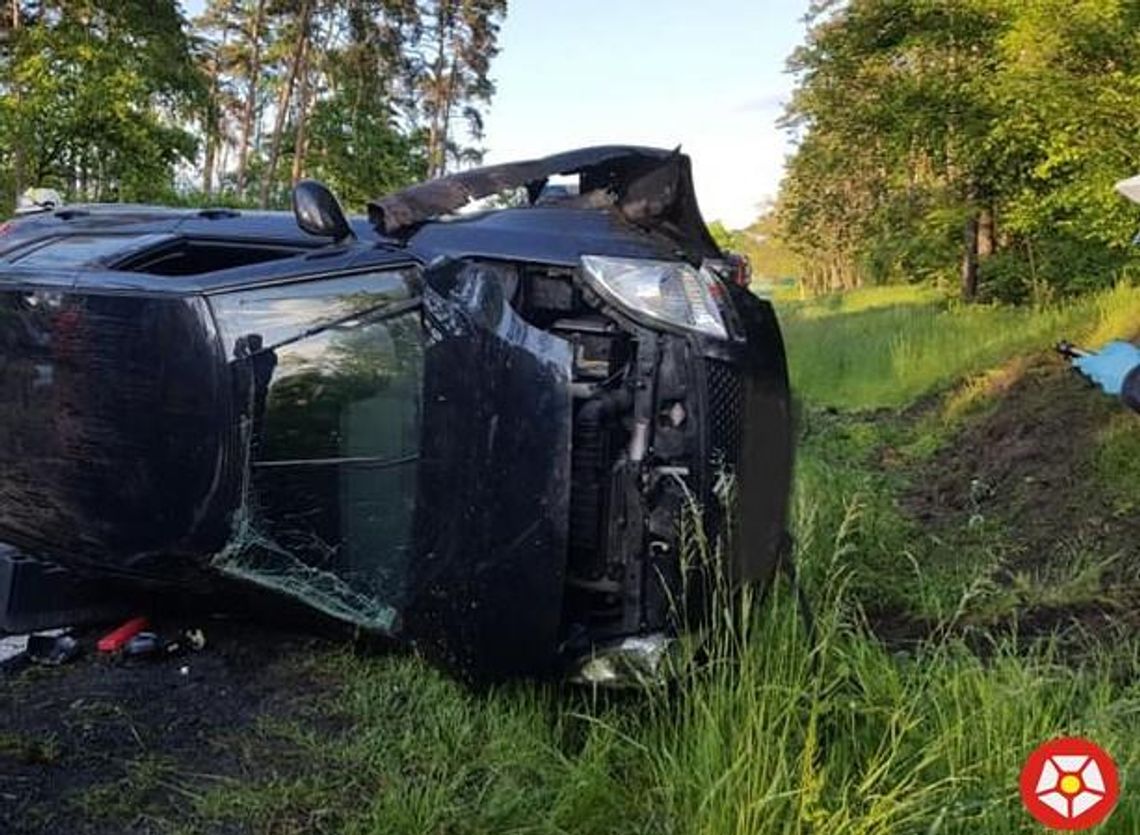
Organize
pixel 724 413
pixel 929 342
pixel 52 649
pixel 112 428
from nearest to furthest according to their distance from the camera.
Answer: pixel 724 413 < pixel 112 428 < pixel 52 649 < pixel 929 342

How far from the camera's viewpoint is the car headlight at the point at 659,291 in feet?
9.34

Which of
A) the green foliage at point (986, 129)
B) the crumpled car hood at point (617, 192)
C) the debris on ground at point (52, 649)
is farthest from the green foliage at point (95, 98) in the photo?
the crumpled car hood at point (617, 192)

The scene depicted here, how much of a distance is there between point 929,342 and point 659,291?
1034 cm

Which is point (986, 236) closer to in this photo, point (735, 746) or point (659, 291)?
point (659, 291)

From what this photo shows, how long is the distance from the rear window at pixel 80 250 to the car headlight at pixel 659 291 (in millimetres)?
1608

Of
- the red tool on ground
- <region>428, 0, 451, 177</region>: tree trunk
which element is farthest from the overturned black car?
<region>428, 0, 451, 177</region>: tree trunk

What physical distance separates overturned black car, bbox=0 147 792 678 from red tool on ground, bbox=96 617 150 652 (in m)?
0.16

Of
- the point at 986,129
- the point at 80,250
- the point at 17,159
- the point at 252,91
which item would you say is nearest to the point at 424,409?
the point at 80,250

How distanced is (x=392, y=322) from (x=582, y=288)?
0.54m

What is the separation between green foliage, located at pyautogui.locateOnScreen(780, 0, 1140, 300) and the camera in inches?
373

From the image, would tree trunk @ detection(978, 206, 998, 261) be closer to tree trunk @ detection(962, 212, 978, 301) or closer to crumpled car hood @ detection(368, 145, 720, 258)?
tree trunk @ detection(962, 212, 978, 301)

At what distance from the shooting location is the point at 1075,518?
5.20m

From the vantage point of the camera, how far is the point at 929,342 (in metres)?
12.4

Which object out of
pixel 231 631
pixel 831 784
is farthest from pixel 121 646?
pixel 831 784
